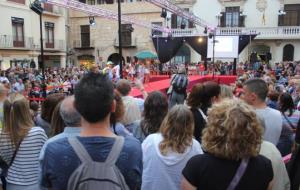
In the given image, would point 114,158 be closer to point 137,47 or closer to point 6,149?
point 6,149

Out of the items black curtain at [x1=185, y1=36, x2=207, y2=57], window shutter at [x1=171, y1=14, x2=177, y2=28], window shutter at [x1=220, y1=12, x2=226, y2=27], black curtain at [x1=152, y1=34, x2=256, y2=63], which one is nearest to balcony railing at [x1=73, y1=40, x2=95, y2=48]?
window shutter at [x1=171, y1=14, x2=177, y2=28]

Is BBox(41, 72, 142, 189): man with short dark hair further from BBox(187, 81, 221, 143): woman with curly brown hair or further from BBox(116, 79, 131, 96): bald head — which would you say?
BBox(116, 79, 131, 96): bald head

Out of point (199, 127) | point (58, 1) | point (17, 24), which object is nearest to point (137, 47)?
point (17, 24)

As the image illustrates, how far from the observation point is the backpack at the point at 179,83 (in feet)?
26.3

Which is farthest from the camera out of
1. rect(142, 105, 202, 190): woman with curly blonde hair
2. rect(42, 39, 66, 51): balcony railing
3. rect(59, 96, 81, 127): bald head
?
rect(42, 39, 66, 51): balcony railing

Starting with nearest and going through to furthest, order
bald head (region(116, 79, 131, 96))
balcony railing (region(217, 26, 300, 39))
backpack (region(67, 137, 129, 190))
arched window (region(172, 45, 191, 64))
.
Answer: backpack (region(67, 137, 129, 190)), bald head (region(116, 79, 131, 96)), balcony railing (region(217, 26, 300, 39)), arched window (region(172, 45, 191, 64))

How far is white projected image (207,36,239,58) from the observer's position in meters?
Answer: 19.4

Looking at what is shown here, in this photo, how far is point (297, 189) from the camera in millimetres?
2258

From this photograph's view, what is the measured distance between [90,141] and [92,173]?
150 mm

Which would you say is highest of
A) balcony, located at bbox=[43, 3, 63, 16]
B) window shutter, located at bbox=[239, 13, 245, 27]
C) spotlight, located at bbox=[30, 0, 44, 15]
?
balcony, located at bbox=[43, 3, 63, 16]

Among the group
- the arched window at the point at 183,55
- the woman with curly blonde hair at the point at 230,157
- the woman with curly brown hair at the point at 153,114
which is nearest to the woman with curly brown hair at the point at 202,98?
the woman with curly brown hair at the point at 153,114

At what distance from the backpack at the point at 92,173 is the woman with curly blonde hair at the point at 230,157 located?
442 mm

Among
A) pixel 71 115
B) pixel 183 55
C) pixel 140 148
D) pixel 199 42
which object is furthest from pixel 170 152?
pixel 183 55

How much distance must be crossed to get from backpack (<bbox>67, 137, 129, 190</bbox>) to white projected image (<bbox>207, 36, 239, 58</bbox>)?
1869cm
